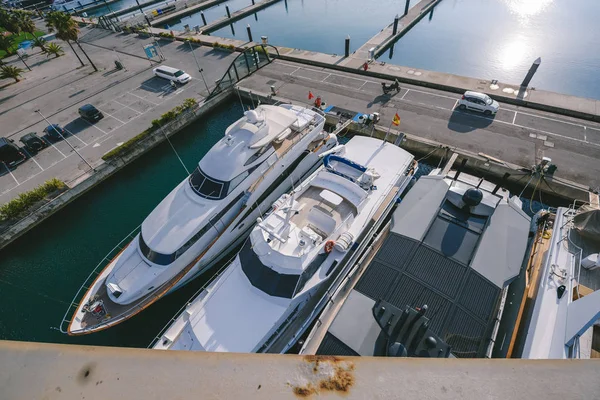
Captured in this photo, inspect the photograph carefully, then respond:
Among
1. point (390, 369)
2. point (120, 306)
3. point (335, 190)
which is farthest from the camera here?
point (335, 190)

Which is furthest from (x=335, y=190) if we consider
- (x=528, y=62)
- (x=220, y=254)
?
(x=528, y=62)

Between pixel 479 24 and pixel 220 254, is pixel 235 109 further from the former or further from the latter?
pixel 479 24

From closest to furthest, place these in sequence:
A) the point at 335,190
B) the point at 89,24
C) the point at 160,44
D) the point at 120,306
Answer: the point at 120,306 → the point at 335,190 → the point at 160,44 → the point at 89,24

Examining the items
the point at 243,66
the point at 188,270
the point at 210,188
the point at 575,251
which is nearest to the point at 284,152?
the point at 210,188

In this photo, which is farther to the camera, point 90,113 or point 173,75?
Result: point 173,75

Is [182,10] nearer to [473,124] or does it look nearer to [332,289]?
[473,124]

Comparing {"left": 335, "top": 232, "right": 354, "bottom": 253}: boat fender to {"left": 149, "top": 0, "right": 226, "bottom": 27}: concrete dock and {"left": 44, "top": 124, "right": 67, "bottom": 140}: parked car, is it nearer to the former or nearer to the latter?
{"left": 44, "top": 124, "right": 67, "bottom": 140}: parked car
